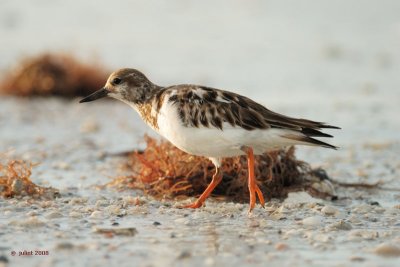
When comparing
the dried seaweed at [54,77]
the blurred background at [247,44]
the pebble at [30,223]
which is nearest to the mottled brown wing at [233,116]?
the pebble at [30,223]

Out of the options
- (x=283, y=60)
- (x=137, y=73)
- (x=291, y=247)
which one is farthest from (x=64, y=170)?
(x=283, y=60)

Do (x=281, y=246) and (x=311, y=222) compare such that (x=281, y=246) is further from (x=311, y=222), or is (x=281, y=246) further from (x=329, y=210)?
(x=329, y=210)

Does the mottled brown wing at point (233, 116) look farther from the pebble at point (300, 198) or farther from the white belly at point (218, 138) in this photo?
the pebble at point (300, 198)

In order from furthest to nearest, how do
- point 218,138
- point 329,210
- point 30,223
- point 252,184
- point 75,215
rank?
1. point 252,184
2. point 329,210
3. point 218,138
4. point 75,215
5. point 30,223

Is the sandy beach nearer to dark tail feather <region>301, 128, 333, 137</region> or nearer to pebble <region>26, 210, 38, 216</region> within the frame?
pebble <region>26, 210, 38, 216</region>

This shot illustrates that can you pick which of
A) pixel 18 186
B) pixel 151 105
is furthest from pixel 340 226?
pixel 18 186

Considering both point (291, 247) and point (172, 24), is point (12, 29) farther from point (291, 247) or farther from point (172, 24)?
point (291, 247)

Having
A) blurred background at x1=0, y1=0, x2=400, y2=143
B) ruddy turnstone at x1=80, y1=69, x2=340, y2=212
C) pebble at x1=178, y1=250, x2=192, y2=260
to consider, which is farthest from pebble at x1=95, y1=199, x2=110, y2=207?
blurred background at x1=0, y1=0, x2=400, y2=143
